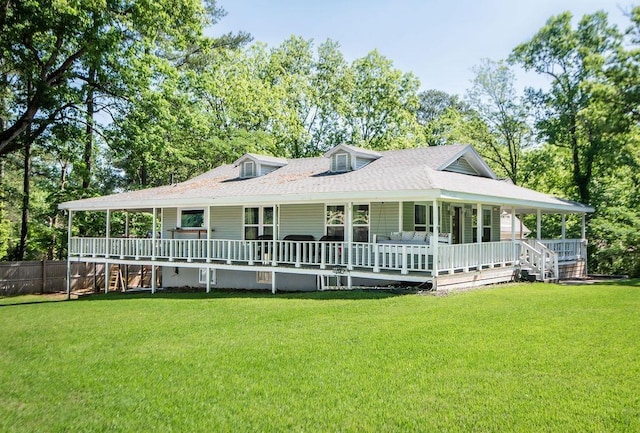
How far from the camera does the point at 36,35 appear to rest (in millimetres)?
20953

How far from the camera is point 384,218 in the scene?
1708cm

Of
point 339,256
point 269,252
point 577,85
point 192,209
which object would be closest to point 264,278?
point 269,252

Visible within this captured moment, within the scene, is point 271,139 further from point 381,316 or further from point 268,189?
Answer: point 381,316

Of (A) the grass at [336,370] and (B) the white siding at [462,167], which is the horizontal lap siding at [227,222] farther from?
(A) the grass at [336,370]

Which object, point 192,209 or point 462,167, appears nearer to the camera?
point 462,167

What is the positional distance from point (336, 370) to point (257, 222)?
13575 mm

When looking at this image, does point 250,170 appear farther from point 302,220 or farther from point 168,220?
point 302,220

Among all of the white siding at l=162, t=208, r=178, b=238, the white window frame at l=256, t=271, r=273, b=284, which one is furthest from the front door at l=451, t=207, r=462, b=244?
the white siding at l=162, t=208, r=178, b=238

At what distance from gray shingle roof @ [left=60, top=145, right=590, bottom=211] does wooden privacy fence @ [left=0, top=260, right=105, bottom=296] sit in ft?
13.5

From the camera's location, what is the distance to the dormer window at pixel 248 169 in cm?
2223

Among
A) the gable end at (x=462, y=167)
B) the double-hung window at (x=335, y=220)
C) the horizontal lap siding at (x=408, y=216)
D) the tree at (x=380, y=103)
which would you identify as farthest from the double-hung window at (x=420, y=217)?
the tree at (x=380, y=103)

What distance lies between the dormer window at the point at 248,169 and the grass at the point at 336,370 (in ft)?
37.5

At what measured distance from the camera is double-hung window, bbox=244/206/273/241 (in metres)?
19.6

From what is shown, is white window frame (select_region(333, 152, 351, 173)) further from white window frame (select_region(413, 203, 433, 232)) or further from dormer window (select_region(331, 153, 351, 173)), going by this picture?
white window frame (select_region(413, 203, 433, 232))
